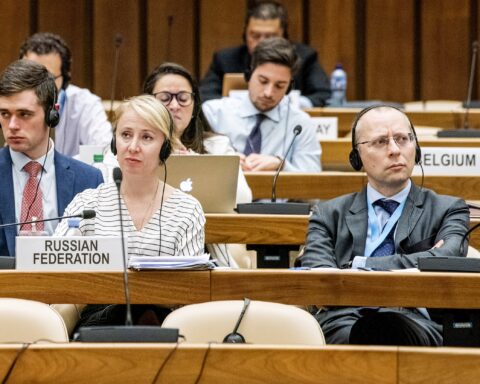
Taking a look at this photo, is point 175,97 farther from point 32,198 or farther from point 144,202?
point 144,202

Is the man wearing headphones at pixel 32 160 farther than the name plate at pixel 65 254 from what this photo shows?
Yes

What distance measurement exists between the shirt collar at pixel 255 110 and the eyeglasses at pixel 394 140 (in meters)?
1.55

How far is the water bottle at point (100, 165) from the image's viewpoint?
4.27 metres

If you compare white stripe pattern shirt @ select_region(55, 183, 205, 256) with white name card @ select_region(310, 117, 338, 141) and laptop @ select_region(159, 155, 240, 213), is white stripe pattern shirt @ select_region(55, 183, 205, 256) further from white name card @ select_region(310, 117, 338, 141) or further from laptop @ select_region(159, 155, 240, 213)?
white name card @ select_region(310, 117, 338, 141)

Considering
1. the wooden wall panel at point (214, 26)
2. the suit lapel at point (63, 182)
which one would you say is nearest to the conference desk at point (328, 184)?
the suit lapel at point (63, 182)

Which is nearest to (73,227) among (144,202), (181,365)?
(144,202)

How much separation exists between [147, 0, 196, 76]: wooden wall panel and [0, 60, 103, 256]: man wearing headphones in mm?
3291

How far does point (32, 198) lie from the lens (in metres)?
3.83

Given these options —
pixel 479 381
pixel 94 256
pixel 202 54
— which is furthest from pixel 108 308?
pixel 202 54

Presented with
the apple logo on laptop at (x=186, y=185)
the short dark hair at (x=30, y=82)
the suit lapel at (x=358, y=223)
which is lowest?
the suit lapel at (x=358, y=223)

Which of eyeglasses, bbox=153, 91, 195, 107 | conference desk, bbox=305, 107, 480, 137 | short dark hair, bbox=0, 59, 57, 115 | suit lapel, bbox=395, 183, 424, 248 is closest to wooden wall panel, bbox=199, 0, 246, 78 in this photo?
conference desk, bbox=305, 107, 480, 137

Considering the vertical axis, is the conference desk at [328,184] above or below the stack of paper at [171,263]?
above

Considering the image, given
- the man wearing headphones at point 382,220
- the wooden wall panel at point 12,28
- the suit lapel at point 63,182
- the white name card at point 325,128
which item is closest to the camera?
the man wearing headphones at point 382,220

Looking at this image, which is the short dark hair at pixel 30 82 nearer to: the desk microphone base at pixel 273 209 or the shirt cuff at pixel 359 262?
the desk microphone base at pixel 273 209
